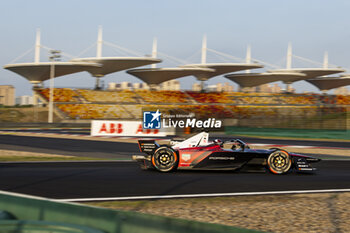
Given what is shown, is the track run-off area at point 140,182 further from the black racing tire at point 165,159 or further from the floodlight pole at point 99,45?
the floodlight pole at point 99,45

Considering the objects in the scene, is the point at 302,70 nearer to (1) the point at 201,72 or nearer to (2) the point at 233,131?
(1) the point at 201,72

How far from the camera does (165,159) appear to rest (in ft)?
34.7

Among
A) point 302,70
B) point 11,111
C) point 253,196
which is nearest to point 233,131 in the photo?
point 253,196

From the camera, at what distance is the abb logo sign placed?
2661 cm

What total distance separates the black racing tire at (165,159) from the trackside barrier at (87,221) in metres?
5.98

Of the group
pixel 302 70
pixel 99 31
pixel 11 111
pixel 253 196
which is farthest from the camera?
pixel 302 70

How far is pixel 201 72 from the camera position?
232 ft

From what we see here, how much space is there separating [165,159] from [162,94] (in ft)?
185

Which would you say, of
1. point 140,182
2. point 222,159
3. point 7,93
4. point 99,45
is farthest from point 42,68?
point 7,93

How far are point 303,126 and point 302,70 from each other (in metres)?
49.4

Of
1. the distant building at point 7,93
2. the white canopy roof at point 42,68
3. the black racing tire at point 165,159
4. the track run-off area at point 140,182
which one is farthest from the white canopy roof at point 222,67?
the distant building at point 7,93

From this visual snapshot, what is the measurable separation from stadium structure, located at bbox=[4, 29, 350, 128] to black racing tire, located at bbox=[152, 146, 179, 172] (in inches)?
1584

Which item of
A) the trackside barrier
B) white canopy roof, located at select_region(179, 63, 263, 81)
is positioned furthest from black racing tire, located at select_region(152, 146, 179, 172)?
white canopy roof, located at select_region(179, 63, 263, 81)

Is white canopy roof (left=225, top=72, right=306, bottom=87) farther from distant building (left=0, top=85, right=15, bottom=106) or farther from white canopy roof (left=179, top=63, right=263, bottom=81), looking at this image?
distant building (left=0, top=85, right=15, bottom=106)
